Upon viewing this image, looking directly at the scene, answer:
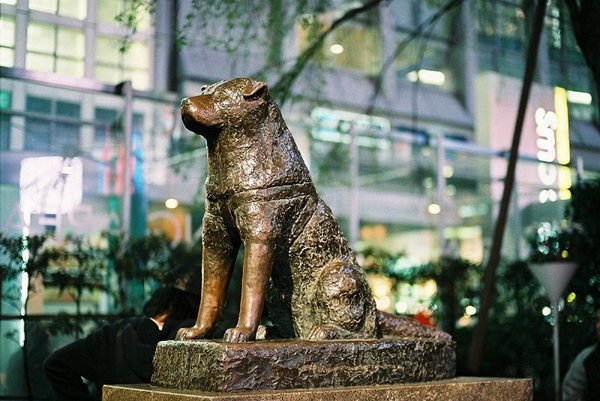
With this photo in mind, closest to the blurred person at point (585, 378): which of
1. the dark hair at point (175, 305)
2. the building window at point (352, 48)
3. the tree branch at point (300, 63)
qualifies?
the dark hair at point (175, 305)

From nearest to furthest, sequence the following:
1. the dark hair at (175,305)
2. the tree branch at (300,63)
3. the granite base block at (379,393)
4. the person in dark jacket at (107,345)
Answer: the granite base block at (379,393), the person in dark jacket at (107,345), the dark hair at (175,305), the tree branch at (300,63)

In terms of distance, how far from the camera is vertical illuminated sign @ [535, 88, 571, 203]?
11.0m

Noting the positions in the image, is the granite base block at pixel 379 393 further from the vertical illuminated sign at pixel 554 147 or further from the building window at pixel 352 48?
the building window at pixel 352 48

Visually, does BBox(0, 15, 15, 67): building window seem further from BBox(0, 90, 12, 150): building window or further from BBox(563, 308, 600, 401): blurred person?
BBox(563, 308, 600, 401): blurred person

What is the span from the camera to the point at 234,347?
2623mm

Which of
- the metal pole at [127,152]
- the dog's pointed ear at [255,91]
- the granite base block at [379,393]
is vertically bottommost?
the granite base block at [379,393]

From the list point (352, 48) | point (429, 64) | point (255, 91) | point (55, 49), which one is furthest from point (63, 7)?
point (429, 64)

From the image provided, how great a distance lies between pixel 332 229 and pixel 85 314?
391cm

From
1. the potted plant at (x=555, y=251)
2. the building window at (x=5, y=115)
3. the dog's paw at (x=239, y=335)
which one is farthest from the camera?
the potted plant at (x=555, y=251)

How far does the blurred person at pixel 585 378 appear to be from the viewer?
5.55 meters

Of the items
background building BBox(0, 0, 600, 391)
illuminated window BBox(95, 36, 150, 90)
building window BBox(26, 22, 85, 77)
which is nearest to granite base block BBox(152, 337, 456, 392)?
background building BBox(0, 0, 600, 391)

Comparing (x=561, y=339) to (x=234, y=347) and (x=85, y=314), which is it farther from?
(x=234, y=347)

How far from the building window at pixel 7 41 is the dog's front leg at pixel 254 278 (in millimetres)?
4339

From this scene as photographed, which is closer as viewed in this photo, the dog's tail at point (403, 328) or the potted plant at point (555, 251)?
the dog's tail at point (403, 328)
